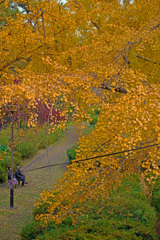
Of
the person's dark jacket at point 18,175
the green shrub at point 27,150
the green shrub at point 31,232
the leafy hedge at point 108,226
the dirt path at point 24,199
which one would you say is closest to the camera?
the leafy hedge at point 108,226

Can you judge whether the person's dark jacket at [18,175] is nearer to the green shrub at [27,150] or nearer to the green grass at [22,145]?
the green grass at [22,145]

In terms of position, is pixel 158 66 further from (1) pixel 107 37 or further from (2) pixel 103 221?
(2) pixel 103 221

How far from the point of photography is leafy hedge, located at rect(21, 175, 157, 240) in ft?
15.6

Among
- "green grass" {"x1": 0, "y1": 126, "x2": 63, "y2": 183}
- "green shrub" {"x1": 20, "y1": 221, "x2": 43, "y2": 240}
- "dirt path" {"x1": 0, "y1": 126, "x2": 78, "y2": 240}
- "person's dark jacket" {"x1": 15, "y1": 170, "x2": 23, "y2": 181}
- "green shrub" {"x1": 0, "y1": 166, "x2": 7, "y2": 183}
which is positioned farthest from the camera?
"green grass" {"x1": 0, "y1": 126, "x2": 63, "y2": 183}

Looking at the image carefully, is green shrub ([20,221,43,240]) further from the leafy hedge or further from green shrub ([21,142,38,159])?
green shrub ([21,142,38,159])

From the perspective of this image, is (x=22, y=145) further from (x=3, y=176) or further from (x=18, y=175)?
(x=18, y=175)

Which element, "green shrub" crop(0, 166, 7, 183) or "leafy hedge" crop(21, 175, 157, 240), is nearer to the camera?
"leafy hedge" crop(21, 175, 157, 240)

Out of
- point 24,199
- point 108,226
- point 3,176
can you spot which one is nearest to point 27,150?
point 3,176

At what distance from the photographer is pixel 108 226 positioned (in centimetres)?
507

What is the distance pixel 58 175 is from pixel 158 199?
5.68 m

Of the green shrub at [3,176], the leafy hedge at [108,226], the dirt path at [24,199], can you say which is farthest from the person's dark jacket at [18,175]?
the leafy hedge at [108,226]

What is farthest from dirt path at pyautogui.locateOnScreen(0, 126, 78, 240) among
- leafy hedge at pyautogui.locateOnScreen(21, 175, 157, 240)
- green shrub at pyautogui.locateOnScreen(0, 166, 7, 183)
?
leafy hedge at pyautogui.locateOnScreen(21, 175, 157, 240)

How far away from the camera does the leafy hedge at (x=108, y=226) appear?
15.6 feet

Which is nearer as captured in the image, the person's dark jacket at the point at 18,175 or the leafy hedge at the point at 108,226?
the leafy hedge at the point at 108,226
